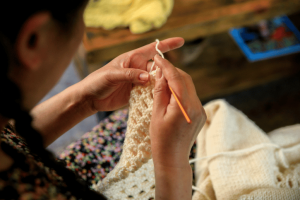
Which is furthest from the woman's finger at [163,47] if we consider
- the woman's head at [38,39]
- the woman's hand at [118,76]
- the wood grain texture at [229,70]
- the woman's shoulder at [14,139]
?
the wood grain texture at [229,70]

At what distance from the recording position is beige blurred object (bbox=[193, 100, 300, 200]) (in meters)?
0.62

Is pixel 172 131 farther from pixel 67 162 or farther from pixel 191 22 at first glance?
pixel 191 22

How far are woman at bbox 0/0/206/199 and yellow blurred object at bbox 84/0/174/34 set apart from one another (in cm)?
45

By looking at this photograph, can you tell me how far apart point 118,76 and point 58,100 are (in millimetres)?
216

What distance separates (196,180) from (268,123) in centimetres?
90

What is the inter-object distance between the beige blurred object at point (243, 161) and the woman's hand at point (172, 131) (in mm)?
167

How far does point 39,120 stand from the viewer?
674 mm

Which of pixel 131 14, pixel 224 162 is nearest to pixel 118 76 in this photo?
pixel 224 162

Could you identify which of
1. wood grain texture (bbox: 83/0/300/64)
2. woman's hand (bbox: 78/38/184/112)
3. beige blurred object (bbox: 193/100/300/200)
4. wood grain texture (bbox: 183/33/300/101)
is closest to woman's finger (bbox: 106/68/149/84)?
woman's hand (bbox: 78/38/184/112)

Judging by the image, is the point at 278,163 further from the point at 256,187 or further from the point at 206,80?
the point at 206,80

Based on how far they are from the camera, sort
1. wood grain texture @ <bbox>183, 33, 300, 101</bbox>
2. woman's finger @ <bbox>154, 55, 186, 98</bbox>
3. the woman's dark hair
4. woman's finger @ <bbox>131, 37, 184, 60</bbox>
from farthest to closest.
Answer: wood grain texture @ <bbox>183, 33, 300, 101</bbox> → woman's finger @ <bbox>131, 37, 184, 60</bbox> → woman's finger @ <bbox>154, 55, 186, 98</bbox> → the woman's dark hair

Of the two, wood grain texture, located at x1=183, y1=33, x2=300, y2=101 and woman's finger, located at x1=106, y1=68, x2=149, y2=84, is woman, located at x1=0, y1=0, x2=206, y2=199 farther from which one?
wood grain texture, located at x1=183, y1=33, x2=300, y2=101

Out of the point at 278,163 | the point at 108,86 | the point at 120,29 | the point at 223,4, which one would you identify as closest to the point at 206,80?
the point at 223,4

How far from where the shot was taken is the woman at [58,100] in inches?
13.4
